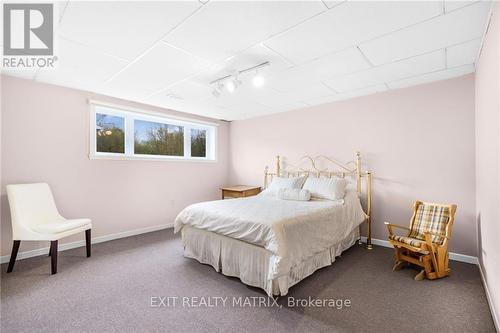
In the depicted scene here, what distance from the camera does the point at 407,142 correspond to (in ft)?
10.7

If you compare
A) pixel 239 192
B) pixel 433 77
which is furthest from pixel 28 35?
pixel 433 77

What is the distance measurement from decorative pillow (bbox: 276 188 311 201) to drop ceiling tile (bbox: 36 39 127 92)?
2.70m

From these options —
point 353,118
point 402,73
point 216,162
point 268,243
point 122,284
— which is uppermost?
point 402,73

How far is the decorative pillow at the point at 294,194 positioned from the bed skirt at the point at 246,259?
78cm

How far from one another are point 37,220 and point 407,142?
198 inches

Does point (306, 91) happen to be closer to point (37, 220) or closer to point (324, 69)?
point (324, 69)

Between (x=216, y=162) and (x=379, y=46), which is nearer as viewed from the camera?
(x=379, y=46)

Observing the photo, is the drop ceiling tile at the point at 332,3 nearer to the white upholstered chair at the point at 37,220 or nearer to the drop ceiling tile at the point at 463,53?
the drop ceiling tile at the point at 463,53

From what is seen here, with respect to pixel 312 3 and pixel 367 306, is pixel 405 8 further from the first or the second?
pixel 367 306

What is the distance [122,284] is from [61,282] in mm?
648

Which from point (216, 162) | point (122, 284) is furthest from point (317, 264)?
point (216, 162)

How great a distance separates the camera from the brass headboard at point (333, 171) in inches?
140

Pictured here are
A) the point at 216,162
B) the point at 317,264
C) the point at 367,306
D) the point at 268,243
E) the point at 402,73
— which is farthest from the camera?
the point at 216,162

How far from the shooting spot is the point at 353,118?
375cm
